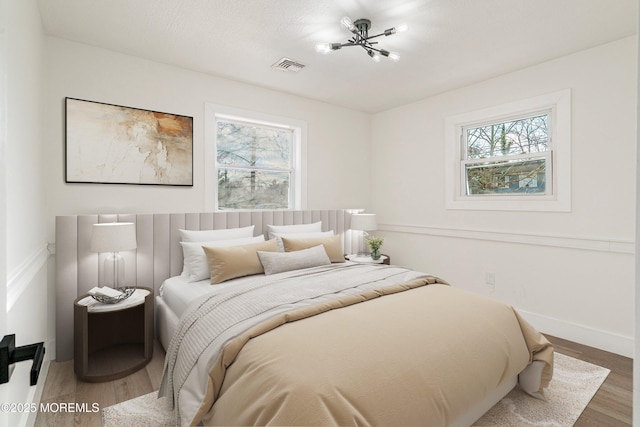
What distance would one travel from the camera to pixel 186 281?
281 centimetres

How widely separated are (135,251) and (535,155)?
156 inches

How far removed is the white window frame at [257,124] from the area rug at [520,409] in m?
1.92

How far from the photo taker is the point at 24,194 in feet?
6.02

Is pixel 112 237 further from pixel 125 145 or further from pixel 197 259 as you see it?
pixel 125 145

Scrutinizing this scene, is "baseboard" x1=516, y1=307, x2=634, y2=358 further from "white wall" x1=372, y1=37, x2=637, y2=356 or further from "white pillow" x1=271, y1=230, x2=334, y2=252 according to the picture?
"white pillow" x1=271, y1=230, x2=334, y2=252

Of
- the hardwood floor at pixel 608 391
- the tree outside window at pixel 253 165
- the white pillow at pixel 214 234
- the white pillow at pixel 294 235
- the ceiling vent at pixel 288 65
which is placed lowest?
the hardwood floor at pixel 608 391

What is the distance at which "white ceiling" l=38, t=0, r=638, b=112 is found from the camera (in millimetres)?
2242

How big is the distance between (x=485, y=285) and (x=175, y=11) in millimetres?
3894

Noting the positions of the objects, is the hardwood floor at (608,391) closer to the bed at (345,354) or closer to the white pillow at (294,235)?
the bed at (345,354)

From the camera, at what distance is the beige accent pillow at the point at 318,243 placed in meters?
3.23

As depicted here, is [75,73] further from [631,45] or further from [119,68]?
[631,45]

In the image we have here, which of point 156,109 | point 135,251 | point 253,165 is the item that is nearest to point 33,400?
point 135,251

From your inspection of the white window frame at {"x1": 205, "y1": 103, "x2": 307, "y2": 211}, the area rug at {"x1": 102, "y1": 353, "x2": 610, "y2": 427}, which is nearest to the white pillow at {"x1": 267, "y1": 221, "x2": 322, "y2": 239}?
the white window frame at {"x1": 205, "y1": 103, "x2": 307, "y2": 211}

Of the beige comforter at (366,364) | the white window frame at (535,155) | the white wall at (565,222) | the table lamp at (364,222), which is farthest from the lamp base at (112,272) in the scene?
the white window frame at (535,155)
